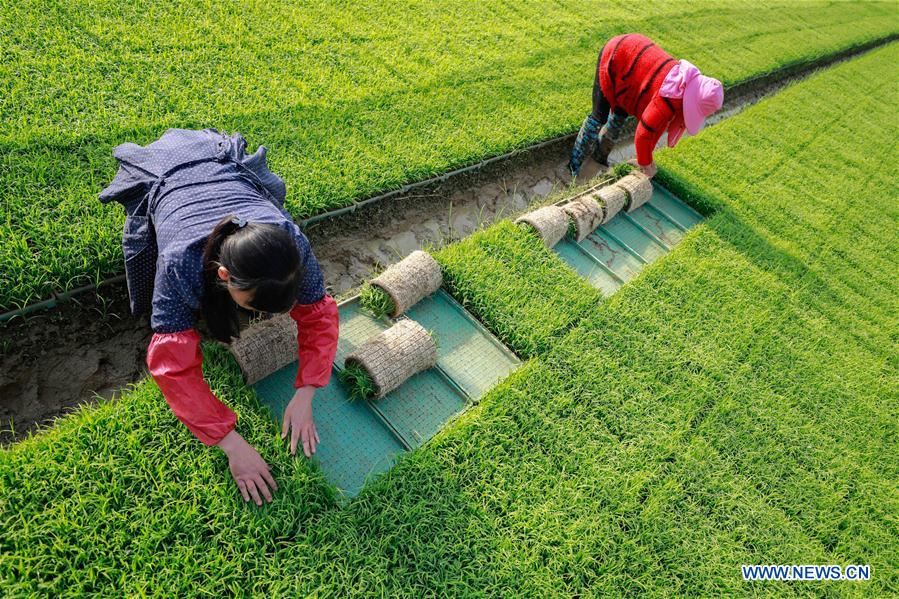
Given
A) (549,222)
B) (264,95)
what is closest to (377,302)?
(549,222)

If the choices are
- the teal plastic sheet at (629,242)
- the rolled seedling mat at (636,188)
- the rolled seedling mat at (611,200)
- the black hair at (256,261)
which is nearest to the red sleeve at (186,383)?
the black hair at (256,261)

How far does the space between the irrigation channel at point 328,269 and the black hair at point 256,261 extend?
1294mm

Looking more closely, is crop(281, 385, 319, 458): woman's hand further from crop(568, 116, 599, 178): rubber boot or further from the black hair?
crop(568, 116, 599, 178): rubber boot

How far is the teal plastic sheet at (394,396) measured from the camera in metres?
2.71

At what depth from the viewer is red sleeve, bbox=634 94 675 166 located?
4.35 metres

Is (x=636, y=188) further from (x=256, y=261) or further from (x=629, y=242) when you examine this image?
(x=256, y=261)

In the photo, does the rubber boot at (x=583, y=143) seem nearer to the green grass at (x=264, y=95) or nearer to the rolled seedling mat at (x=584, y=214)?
the green grass at (x=264, y=95)

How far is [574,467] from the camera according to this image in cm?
289

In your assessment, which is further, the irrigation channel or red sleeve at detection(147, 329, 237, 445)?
the irrigation channel

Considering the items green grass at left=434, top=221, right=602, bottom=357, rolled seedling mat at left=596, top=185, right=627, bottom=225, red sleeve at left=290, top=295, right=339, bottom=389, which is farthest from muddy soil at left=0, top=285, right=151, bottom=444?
rolled seedling mat at left=596, top=185, right=627, bottom=225

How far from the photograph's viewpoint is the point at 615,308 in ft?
12.7

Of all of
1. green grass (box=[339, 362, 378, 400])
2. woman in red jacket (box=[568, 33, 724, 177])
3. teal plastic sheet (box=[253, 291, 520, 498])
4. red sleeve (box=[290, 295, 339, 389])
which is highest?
woman in red jacket (box=[568, 33, 724, 177])

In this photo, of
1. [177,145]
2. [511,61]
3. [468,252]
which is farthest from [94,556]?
[511,61]

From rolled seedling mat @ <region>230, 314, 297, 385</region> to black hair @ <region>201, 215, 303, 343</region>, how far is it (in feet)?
2.28
